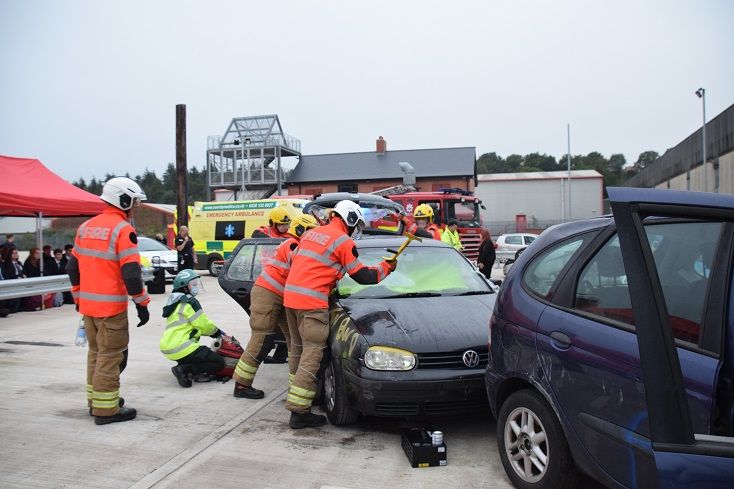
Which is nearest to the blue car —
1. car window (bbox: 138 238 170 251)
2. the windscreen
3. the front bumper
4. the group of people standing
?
the front bumper

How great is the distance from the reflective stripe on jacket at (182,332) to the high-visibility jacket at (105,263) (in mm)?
1145

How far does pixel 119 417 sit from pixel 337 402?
1880 mm

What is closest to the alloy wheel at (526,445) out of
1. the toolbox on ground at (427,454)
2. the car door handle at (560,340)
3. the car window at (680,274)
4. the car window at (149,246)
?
the car door handle at (560,340)

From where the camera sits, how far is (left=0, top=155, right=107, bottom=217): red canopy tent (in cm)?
1167

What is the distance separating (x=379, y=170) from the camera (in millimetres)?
45500

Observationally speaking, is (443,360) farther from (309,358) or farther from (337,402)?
(309,358)

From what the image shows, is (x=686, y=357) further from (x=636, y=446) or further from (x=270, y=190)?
(x=270, y=190)

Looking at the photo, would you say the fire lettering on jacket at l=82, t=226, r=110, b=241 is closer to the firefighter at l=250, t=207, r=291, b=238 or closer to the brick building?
the firefighter at l=250, t=207, r=291, b=238

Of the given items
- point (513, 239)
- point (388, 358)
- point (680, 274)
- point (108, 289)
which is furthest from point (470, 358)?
point (513, 239)

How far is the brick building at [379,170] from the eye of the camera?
144 feet

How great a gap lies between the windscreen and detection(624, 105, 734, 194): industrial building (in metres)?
19.5

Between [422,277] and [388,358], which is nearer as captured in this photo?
[388,358]

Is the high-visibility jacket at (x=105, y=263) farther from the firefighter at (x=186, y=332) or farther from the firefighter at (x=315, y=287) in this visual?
the firefighter at (x=315, y=287)

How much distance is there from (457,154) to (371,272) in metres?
41.6
